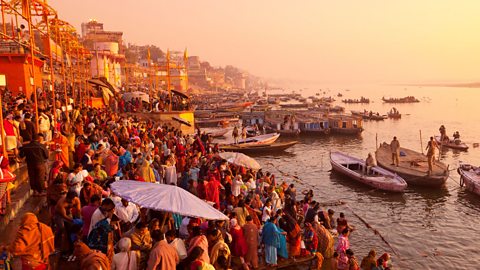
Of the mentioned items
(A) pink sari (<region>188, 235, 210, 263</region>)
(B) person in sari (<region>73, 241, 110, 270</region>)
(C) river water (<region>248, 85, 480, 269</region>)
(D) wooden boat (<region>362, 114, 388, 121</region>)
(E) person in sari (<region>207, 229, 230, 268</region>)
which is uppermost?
(B) person in sari (<region>73, 241, 110, 270</region>)

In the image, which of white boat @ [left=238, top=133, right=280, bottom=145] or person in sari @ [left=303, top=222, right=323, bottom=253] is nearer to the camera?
person in sari @ [left=303, top=222, right=323, bottom=253]

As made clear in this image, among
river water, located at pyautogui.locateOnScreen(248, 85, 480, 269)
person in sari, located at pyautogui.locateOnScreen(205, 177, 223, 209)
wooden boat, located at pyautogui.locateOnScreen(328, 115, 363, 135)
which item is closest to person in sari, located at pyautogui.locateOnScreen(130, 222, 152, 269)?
person in sari, located at pyautogui.locateOnScreen(205, 177, 223, 209)

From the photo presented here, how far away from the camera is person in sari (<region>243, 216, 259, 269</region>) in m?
9.10

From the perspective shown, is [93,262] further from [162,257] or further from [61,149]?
[61,149]

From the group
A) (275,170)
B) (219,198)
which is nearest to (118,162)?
(219,198)

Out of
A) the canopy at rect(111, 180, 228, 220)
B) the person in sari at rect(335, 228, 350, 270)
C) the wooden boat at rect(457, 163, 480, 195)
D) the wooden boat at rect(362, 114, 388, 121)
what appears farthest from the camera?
the wooden boat at rect(362, 114, 388, 121)

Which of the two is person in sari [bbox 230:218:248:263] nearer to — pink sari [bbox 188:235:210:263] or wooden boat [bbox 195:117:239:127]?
pink sari [bbox 188:235:210:263]

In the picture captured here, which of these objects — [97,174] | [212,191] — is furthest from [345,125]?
[97,174]

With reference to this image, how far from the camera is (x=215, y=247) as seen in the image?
723 cm

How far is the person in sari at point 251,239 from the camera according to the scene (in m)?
9.10

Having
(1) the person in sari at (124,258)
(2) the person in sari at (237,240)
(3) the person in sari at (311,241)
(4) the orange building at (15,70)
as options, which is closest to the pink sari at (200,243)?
(1) the person in sari at (124,258)

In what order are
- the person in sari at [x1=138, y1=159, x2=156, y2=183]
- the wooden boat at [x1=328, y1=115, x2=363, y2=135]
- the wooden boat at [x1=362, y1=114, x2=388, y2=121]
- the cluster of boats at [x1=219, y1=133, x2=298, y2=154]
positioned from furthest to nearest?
the wooden boat at [x1=362, y1=114, x2=388, y2=121], the wooden boat at [x1=328, y1=115, x2=363, y2=135], the cluster of boats at [x1=219, y1=133, x2=298, y2=154], the person in sari at [x1=138, y1=159, x2=156, y2=183]

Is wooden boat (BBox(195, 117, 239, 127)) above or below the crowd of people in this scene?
below

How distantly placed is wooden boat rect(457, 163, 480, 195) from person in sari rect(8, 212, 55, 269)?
73.3ft
